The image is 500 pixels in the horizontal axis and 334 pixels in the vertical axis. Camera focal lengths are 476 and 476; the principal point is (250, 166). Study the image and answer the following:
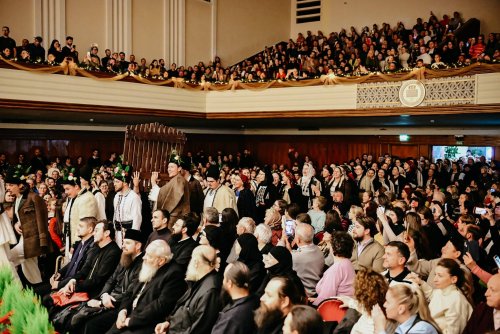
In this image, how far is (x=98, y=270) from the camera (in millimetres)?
4883

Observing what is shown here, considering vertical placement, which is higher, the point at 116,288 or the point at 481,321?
the point at 481,321

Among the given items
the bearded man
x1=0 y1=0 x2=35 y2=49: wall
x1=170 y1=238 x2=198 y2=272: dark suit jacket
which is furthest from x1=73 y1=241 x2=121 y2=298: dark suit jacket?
x1=0 y1=0 x2=35 y2=49: wall

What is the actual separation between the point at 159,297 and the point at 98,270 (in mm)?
1095

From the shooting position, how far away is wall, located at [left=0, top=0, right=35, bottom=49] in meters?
12.6

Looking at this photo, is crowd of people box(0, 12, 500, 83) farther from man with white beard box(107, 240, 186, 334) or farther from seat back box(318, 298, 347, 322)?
seat back box(318, 298, 347, 322)

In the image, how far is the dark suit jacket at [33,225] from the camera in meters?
5.75

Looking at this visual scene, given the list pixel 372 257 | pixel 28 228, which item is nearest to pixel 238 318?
pixel 372 257

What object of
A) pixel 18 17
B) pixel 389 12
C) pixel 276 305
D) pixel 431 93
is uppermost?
pixel 389 12

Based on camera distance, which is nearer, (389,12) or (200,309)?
(200,309)

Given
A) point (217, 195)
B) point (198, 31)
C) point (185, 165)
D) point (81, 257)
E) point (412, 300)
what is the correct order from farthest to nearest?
point (198, 31) < point (185, 165) < point (217, 195) < point (81, 257) < point (412, 300)

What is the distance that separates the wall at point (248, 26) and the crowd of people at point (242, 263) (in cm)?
1141

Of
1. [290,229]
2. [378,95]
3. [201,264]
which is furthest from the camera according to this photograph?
[378,95]

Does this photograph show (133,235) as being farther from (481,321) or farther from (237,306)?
(481,321)

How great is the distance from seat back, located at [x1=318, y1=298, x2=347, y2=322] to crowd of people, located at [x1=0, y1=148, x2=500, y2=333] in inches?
2.9
